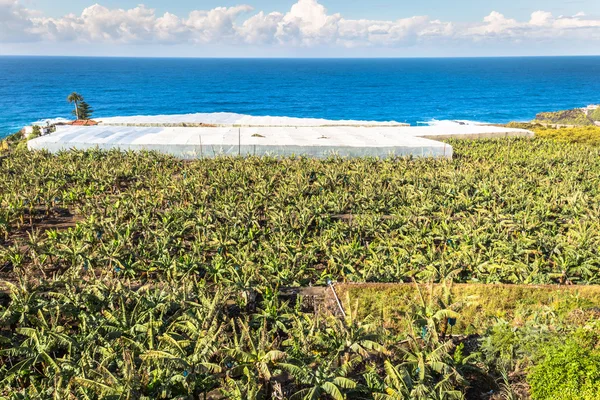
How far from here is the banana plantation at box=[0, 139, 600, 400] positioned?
32.0 feet

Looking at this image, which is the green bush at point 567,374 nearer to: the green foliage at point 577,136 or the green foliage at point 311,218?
the green foliage at point 311,218

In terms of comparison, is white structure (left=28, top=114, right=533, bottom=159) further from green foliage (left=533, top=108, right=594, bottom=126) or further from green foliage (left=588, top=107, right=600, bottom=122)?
green foliage (left=588, top=107, right=600, bottom=122)

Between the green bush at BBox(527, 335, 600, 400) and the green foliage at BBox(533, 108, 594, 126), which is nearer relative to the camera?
the green bush at BBox(527, 335, 600, 400)

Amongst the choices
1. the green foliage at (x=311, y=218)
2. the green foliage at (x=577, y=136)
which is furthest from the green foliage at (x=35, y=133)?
the green foliage at (x=577, y=136)

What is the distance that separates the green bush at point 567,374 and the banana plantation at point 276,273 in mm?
55

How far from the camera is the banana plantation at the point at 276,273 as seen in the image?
A: 9750mm

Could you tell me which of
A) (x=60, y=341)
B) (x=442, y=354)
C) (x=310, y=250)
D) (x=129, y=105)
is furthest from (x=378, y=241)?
(x=129, y=105)

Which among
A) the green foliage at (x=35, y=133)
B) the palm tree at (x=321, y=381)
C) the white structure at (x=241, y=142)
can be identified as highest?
the white structure at (x=241, y=142)

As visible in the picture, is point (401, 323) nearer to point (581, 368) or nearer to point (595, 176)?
point (581, 368)

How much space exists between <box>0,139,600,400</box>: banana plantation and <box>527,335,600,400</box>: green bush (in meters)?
0.06

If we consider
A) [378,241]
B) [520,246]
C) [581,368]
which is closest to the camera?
[581,368]

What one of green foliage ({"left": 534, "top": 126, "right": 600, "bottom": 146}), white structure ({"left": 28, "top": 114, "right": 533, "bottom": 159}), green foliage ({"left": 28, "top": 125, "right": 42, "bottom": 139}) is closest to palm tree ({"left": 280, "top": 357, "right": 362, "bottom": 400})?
white structure ({"left": 28, "top": 114, "right": 533, "bottom": 159})

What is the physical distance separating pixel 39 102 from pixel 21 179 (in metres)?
113

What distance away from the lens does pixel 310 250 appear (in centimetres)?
1730
